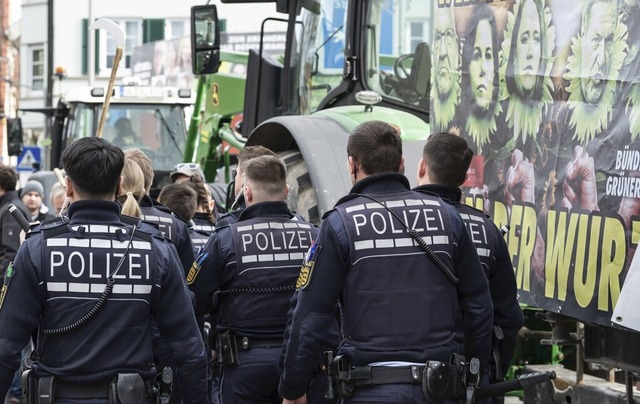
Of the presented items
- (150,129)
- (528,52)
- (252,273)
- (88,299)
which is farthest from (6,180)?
(88,299)

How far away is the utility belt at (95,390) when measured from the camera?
4855mm

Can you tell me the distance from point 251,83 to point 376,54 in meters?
2.43

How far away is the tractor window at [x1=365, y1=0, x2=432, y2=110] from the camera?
8.48 m

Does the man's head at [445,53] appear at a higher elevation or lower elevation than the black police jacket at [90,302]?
higher

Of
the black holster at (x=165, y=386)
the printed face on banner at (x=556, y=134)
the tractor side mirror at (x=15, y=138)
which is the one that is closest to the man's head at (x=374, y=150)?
the printed face on banner at (x=556, y=134)

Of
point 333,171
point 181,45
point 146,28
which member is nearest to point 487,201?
point 333,171

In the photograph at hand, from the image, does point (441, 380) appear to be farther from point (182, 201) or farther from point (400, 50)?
point (400, 50)

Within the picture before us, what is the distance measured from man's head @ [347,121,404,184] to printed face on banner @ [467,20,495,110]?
3.10ft

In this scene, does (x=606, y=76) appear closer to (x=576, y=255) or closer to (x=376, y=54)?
(x=576, y=255)

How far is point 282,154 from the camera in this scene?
8516mm

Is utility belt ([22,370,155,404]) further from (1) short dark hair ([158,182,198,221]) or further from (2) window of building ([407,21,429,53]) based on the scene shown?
(2) window of building ([407,21,429,53])

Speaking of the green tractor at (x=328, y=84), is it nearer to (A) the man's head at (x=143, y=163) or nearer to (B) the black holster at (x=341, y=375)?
(A) the man's head at (x=143, y=163)

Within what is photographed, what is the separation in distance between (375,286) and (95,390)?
1.10m

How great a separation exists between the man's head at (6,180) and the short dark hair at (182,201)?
4152 millimetres
